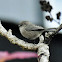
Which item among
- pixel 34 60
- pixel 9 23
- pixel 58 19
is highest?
pixel 58 19

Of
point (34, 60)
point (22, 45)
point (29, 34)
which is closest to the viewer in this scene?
point (22, 45)

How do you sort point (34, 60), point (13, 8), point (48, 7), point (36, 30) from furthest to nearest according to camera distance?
point (13, 8) → point (34, 60) → point (36, 30) → point (48, 7)

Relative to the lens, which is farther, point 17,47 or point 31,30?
point 17,47

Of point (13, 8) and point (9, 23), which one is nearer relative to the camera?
point (9, 23)

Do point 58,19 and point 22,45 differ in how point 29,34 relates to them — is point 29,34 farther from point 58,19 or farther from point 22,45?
point 58,19

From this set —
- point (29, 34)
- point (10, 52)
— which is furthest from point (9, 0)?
point (29, 34)

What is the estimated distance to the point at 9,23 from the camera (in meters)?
3.95

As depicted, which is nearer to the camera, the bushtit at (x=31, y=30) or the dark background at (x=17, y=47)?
the bushtit at (x=31, y=30)

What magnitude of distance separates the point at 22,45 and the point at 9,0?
10.4 feet

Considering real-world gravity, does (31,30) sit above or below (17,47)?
above

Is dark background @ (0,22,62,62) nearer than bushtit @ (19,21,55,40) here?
No

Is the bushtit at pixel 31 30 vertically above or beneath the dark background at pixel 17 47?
above

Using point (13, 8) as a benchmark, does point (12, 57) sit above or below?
below

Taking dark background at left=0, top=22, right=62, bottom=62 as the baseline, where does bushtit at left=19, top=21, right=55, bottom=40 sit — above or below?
above
